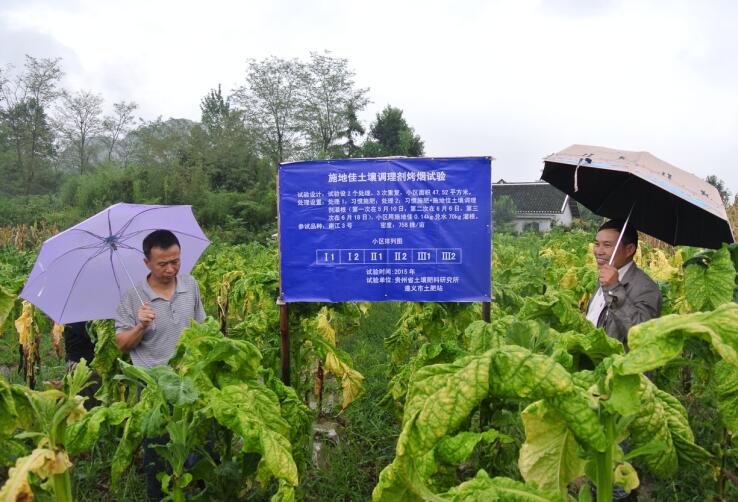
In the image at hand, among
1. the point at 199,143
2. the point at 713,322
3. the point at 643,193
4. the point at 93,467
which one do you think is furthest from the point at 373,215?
the point at 199,143

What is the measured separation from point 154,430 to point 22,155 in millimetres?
36157

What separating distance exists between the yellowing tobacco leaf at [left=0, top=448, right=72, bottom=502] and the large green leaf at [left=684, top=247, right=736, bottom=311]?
102 inches

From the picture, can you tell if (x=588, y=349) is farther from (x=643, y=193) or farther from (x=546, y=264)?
(x=546, y=264)

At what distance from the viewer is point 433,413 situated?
121cm

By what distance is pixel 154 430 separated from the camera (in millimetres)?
1886

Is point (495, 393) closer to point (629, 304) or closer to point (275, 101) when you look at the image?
point (629, 304)

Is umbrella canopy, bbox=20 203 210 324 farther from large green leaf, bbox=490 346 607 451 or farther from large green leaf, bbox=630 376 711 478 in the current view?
large green leaf, bbox=630 376 711 478

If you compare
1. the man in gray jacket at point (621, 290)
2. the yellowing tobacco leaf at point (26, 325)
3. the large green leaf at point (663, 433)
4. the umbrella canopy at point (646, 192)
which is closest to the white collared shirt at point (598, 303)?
the man in gray jacket at point (621, 290)

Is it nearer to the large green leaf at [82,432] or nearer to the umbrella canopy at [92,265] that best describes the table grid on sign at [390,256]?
the umbrella canopy at [92,265]

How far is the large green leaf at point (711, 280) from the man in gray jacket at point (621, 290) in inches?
8.2

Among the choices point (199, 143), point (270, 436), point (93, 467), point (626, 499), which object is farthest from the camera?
point (199, 143)

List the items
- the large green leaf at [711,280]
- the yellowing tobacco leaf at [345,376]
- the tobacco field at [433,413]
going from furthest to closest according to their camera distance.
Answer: the yellowing tobacco leaf at [345,376]
the large green leaf at [711,280]
the tobacco field at [433,413]

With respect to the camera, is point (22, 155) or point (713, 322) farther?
point (22, 155)

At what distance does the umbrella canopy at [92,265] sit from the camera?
3.11 meters
